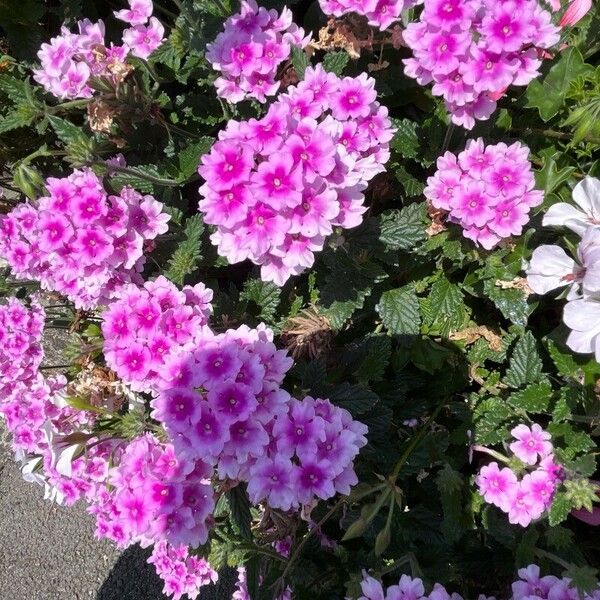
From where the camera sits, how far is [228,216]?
4.36ft

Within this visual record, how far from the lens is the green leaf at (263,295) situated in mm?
1841

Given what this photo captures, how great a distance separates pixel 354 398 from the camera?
1616mm

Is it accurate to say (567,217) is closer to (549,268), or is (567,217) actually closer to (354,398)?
(549,268)

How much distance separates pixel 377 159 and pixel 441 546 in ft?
3.59

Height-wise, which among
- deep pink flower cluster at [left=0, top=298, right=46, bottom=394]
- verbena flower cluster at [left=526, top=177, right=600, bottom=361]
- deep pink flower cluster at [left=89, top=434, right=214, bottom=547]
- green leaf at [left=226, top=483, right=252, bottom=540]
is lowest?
deep pink flower cluster at [left=0, top=298, right=46, bottom=394]

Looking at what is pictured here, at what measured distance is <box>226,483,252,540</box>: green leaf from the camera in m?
1.55

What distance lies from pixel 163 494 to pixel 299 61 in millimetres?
1141

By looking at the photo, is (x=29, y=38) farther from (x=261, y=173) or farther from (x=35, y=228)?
(x=261, y=173)

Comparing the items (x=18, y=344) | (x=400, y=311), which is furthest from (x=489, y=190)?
(x=18, y=344)

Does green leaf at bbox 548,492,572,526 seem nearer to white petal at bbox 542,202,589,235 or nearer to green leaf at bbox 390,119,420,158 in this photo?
white petal at bbox 542,202,589,235

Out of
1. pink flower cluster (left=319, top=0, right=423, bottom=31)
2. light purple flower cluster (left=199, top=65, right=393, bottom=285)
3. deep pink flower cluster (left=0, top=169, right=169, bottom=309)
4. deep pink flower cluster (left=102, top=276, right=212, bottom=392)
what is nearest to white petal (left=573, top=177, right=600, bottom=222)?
light purple flower cluster (left=199, top=65, right=393, bottom=285)

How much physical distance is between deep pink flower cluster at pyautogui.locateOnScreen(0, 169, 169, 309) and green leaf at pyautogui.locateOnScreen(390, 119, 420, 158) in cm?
69

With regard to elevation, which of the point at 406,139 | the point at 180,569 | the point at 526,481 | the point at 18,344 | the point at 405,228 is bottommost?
the point at 180,569

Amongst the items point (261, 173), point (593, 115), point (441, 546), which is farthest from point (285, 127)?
point (441, 546)
